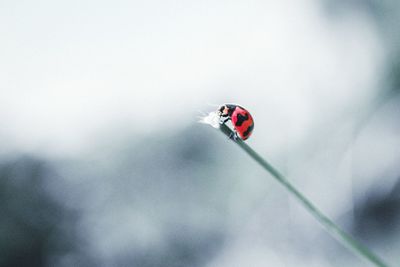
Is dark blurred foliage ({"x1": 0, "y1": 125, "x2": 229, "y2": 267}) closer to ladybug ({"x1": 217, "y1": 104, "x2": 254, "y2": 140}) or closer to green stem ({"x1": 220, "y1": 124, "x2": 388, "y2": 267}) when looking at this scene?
ladybug ({"x1": 217, "y1": 104, "x2": 254, "y2": 140})

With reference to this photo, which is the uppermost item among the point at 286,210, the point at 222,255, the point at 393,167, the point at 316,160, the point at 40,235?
the point at 393,167

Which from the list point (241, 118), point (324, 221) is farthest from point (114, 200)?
point (324, 221)

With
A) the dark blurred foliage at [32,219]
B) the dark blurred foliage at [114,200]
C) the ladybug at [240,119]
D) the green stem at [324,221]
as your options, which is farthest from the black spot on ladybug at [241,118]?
the dark blurred foliage at [32,219]

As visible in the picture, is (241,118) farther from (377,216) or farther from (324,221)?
(377,216)

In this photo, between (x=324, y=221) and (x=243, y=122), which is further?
(x=243, y=122)

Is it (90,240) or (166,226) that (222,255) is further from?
(90,240)

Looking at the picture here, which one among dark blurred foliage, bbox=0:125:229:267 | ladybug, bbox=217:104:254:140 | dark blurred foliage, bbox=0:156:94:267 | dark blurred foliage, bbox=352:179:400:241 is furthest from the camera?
dark blurred foliage, bbox=0:156:94:267

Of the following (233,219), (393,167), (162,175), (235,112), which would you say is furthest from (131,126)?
(235,112)

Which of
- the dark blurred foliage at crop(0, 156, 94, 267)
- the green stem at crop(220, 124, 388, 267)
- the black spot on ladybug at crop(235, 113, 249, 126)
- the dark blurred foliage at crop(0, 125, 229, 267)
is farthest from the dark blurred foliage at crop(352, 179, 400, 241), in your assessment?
the dark blurred foliage at crop(0, 156, 94, 267)
